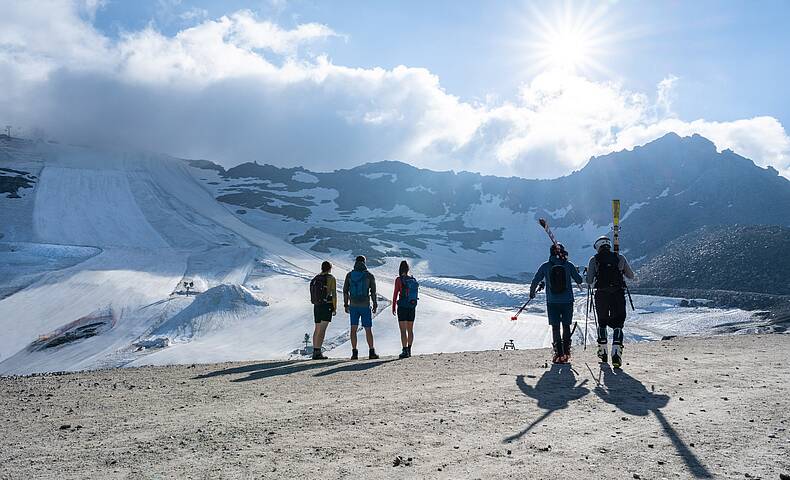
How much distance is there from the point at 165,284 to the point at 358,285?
53701mm

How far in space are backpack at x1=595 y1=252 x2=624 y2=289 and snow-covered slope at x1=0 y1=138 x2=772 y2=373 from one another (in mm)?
29744

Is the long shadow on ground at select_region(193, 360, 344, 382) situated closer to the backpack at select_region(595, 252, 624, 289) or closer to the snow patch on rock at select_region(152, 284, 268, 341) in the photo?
the backpack at select_region(595, 252, 624, 289)

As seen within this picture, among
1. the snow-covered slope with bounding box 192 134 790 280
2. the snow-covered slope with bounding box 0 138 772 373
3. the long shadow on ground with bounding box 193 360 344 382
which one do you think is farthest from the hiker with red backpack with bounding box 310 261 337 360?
the snow-covered slope with bounding box 192 134 790 280

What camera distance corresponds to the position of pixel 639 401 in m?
7.20

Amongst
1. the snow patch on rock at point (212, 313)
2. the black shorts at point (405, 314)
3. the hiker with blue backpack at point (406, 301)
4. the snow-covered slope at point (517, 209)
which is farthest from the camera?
the snow-covered slope at point (517, 209)

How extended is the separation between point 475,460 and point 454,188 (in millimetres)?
196925

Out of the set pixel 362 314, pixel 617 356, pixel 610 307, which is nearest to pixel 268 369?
pixel 362 314

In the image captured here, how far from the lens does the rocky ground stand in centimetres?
489

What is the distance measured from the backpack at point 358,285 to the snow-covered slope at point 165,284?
26.0m

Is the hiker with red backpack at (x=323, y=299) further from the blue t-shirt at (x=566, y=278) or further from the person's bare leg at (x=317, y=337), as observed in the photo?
the blue t-shirt at (x=566, y=278)

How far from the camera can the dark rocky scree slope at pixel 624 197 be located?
152 meters

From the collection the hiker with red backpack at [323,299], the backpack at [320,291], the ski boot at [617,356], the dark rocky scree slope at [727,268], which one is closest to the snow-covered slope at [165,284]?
the dark rocky scree slope at [727,268]

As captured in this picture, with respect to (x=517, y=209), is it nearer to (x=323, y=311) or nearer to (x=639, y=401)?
(x=323, y=311)

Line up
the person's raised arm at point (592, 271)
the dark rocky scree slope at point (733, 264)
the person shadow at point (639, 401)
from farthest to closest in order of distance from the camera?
the dark rocky scree slope at point (733, 264) < the person's raised arm at point (592, 271) < the person shadow at point (639, 401)
